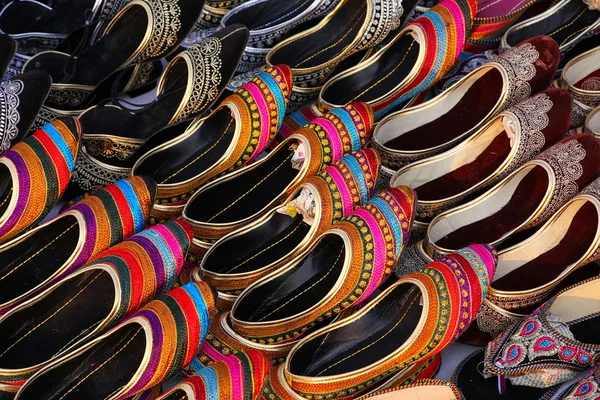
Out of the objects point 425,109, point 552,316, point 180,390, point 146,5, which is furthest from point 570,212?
point 146,5

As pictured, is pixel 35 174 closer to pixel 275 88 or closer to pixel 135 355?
pixel 135 355

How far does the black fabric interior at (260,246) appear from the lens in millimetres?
1665

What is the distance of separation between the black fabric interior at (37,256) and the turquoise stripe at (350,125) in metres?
0.50

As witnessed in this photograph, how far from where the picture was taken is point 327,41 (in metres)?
2.03

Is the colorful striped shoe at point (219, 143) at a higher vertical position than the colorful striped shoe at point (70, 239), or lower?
higher

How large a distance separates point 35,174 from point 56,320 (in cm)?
24

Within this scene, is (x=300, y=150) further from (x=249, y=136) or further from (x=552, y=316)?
(x=552, y=316)

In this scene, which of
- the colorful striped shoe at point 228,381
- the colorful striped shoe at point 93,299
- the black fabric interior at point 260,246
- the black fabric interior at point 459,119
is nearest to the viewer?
the colorful striped shoe at point 228,381

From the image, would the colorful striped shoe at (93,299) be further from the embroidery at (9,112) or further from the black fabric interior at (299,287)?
the embroidery at (9,112)

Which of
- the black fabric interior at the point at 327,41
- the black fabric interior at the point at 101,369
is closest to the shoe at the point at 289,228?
the black fabric interior at the point at 101,369

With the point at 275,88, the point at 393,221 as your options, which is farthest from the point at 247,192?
the point at 393,221

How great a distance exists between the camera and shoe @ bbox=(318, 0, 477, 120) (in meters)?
1.92

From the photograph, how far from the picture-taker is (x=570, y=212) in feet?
5.55

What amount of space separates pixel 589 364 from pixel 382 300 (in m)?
0.33
